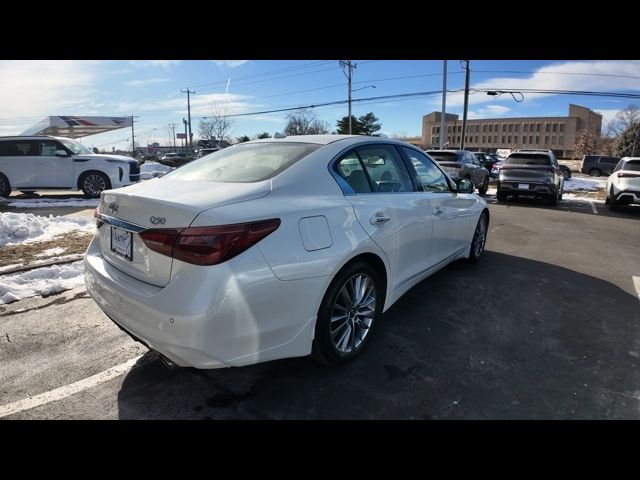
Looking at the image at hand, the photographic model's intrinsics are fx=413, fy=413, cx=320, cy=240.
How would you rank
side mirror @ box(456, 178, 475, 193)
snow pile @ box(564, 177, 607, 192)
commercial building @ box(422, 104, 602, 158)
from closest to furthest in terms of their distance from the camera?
1. side mirror @ box(456, 178, 475, 193)
2. snow pile @ box(564, 177, 607, 192)
3. commercial building @ box(422, 104, 602, 158)

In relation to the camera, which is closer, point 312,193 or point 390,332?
point 312,193

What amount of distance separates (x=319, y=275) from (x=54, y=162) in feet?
39.5

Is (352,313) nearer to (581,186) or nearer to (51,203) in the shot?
(51,203)

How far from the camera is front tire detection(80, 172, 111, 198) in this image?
461 inches

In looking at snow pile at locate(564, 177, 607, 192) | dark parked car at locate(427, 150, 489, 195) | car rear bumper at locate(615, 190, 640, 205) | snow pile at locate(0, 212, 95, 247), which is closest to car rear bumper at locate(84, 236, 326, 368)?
snow pile at locate(0, 212, 95, 247)

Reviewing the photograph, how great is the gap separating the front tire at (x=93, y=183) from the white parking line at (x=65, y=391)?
10.3m

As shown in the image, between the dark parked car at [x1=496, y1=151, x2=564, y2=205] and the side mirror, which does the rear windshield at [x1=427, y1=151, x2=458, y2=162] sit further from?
the side mirror

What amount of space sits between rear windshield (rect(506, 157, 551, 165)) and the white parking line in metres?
12.9

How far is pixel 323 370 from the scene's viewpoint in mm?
2918

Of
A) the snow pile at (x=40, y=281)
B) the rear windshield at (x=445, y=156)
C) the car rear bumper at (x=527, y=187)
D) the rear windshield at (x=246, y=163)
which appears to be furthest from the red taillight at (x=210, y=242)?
the rear windshield at (x=445, y=156)

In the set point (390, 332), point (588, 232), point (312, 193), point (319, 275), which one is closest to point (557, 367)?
point (390, 332)
